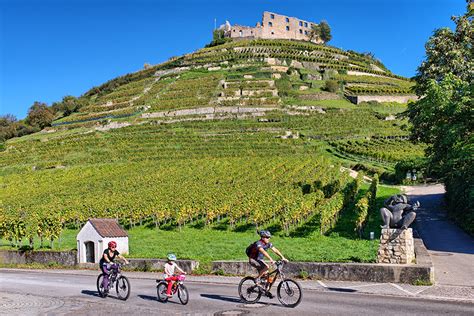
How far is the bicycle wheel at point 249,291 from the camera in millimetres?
13727

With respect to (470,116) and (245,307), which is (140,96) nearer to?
(470,116)

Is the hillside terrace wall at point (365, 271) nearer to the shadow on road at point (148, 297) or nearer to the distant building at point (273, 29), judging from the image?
the shadow on road at point (148, 297)

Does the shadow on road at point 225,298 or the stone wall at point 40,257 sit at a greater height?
the stone wall at point 40,257

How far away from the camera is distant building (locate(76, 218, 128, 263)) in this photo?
2475 centimetres

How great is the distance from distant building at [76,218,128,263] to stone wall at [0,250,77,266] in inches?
27.6

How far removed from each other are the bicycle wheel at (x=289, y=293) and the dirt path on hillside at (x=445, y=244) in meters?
5.76

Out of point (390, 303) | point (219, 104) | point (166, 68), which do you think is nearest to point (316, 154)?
point (219, 104)

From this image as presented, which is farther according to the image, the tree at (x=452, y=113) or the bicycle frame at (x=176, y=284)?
the tree at (x=452, y=113)

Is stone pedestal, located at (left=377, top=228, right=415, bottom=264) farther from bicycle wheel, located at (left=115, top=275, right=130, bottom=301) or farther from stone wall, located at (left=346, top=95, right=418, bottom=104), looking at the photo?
stone wall, located at (left=346, top=95, right=418, bottom=104)

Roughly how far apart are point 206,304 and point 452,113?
66.7ft

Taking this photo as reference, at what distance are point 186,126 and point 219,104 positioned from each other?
13.6 meters

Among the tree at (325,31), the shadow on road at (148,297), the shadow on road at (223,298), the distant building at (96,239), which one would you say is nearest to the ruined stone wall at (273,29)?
the tree at (325,31)

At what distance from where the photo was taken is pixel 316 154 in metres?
71.6

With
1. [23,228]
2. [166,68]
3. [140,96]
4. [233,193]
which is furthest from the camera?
[166,68]
